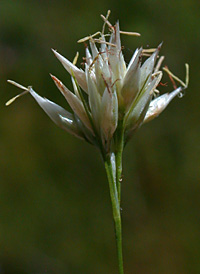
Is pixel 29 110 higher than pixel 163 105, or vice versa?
pixel 163 105

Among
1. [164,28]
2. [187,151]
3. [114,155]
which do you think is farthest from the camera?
[164,28]

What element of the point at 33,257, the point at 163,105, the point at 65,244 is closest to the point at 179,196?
the point at 65,244

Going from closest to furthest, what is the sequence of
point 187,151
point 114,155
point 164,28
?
1. point 114,155
2. point 187,151
3. point 164,28

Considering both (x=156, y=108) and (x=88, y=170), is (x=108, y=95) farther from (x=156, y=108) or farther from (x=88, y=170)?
(x=88, y=170)


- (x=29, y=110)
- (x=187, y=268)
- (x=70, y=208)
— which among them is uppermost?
(x=29, y=110)

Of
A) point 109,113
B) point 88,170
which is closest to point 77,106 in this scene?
point 109,113

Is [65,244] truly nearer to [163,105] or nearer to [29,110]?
[29,110]

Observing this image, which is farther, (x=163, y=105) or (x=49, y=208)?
(x=49, y=208)
